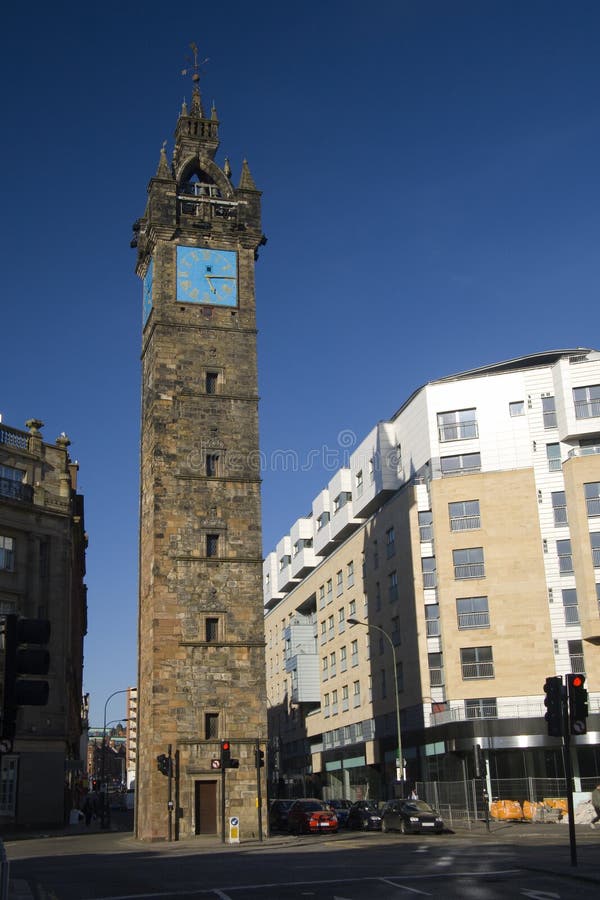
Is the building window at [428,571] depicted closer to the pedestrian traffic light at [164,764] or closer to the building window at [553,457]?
the building window at [553,457]

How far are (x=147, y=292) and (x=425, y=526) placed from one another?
903 inches

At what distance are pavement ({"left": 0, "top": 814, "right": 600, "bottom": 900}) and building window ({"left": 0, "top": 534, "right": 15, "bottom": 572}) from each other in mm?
13222

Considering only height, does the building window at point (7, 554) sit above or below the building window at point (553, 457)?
below

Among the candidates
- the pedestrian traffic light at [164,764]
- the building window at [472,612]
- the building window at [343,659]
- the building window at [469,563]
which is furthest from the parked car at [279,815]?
the building window at [343,659]

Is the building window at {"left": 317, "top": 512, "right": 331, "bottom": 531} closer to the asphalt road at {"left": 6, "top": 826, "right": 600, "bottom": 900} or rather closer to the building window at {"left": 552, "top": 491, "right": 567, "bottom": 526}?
the building window at {"left": 552, "top": 491, "right": 567, "bottom": 526}

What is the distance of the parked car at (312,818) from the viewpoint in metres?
40.5

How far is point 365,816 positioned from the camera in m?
44.3

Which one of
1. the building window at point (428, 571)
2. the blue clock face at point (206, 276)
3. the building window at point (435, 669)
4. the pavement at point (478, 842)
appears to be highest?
the blue clock face at point (206, 276)

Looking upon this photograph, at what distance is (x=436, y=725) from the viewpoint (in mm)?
58375

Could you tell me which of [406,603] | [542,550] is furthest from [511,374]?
[406,603]

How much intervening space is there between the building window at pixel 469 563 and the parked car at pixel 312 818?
21217 millimetres

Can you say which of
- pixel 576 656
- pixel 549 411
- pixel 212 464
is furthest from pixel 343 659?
pixel 212 464

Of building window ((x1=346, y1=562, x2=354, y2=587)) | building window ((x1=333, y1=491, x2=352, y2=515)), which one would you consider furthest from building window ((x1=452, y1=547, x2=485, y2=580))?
building window ((x1=333, y1=491, x2=352, y2=515))

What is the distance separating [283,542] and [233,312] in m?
59.1
